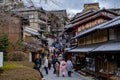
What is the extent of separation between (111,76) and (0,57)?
36.9 feet

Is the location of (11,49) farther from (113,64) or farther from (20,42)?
(113,64)

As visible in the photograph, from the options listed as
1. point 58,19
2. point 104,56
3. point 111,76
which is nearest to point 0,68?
point 58,19

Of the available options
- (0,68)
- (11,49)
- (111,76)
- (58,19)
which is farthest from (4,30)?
(58,19)

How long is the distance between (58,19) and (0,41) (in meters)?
22.1

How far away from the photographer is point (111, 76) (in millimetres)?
24344

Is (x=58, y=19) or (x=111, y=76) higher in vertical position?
(x=58, y=19)

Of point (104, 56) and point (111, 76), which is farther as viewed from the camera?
point (104, 56)

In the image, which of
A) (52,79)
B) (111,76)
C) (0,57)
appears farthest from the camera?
(52,79)

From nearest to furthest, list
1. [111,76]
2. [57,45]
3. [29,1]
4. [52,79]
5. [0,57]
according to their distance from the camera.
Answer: [29,1], [0,57], [111,76], [52,79], [57,45]

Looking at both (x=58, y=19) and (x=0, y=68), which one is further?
(x=0, y=68)

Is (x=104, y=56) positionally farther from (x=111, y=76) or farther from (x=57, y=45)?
(x=57, y=45)

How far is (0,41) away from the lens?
3028 centimetres

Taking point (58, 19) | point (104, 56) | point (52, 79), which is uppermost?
point (58, 19)

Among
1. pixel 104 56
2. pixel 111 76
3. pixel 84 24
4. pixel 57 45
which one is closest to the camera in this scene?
pixel 111 76
